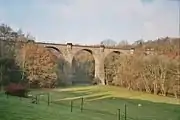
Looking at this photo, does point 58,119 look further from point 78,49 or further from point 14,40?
point 78,49

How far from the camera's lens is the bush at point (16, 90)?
233 centimetres

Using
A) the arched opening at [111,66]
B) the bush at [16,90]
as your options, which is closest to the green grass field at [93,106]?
the bush at [16,90]

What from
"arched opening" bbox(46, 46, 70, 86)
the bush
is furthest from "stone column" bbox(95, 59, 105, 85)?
the bush

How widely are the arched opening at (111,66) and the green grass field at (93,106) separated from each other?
149 mm

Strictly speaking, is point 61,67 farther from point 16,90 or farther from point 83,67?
point 16,90

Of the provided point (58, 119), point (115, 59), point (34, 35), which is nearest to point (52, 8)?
point (34, 35)

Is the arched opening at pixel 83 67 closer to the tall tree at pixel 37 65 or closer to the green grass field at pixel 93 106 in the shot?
the green grass field at pixel 93 106

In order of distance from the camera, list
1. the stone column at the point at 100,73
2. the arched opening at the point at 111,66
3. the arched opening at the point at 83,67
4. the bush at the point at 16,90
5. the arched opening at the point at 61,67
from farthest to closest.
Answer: the arched opening at the point at 111,66, the stone column at the point at 100,73, the arched opening at the point at 83,67, the arched opening at the point at 61,67, the bush at the point at 16,90

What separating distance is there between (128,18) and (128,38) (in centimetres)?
22

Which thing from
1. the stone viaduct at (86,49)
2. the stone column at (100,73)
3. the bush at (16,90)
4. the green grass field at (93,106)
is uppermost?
the stone viaduct at (86,49)

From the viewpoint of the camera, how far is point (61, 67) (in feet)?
9.43

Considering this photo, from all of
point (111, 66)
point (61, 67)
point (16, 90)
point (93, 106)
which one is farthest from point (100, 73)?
point (16, 90)

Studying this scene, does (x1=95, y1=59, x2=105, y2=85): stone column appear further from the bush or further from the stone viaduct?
the bush

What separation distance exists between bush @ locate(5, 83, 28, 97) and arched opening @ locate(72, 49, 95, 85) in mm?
566
